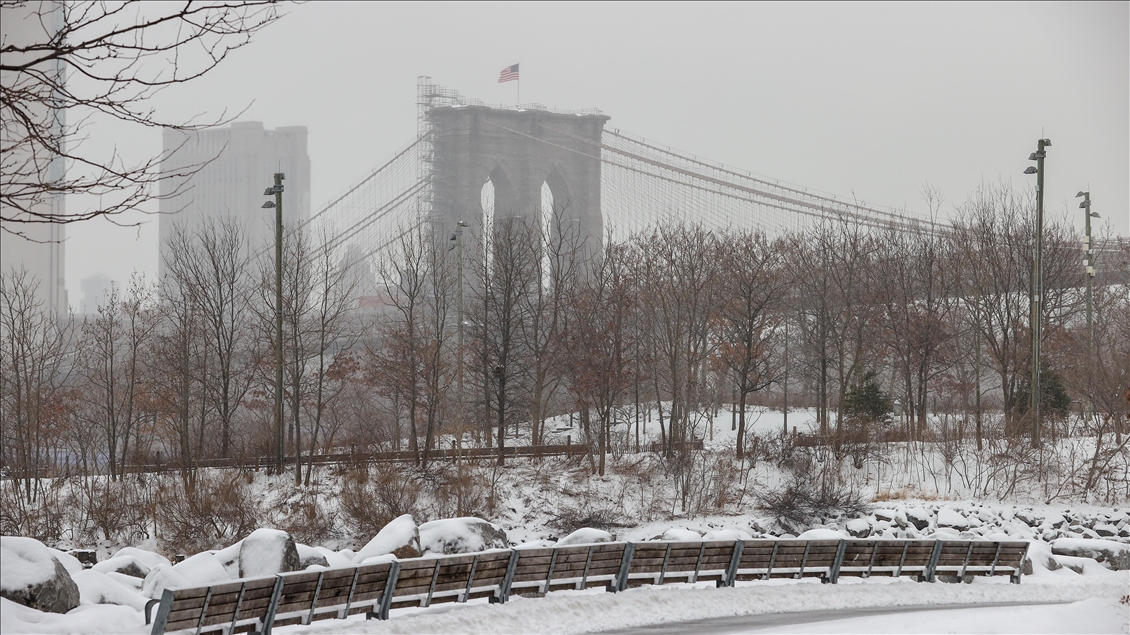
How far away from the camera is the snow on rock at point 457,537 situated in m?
13.3

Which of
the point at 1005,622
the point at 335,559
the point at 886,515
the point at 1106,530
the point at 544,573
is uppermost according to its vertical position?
the point at 335,559

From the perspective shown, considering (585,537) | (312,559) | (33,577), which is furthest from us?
(585,537)

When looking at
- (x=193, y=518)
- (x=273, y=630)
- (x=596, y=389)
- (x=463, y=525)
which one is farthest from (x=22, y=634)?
(x=596, y=389)

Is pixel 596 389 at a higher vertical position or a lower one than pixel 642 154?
lower

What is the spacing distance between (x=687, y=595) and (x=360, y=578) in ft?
14.4

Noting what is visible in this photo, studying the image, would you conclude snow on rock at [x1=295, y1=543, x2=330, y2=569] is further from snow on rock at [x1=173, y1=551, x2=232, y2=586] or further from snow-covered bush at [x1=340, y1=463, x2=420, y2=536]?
snow-covered bush at [x1=340, y1=463, x2=420, y2=536]

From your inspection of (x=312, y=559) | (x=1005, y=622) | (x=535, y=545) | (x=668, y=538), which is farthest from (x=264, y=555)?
(x=1005, y=622)

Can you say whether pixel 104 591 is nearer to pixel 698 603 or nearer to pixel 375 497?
pixel 698 603

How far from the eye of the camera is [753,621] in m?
11.5

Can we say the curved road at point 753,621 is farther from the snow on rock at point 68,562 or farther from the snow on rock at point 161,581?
the snow on rock at point 68,562

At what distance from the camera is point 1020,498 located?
22.3 meters

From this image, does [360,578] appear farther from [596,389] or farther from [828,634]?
[596,389]

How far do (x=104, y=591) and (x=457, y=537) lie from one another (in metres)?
4.77

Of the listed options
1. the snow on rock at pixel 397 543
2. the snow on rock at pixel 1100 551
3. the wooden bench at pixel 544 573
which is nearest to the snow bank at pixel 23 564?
the wooden bench at pixel 544 573
